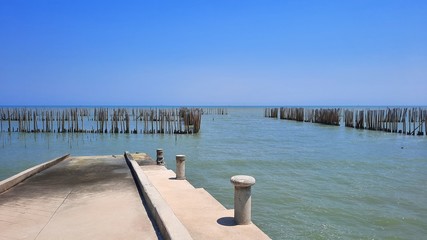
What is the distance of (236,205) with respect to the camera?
5.30 metres

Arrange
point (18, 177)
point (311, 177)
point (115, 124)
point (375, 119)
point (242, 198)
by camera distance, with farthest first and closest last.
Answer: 1. point (375, 119)
2. point (115, 124)
3. point (311, 177)
4. point (18, 177)
5. point (242, 198)

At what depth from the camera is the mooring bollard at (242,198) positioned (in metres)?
5.08

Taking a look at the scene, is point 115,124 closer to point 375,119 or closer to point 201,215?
point 201,215

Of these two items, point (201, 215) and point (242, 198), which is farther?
point (201, 215)

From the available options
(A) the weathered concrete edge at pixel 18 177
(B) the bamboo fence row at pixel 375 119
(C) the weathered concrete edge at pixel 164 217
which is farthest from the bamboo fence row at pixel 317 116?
(C) the weathered concrete edge at pixel 164 217

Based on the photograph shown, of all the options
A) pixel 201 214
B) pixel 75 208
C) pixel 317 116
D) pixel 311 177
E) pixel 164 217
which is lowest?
pixel 311 177

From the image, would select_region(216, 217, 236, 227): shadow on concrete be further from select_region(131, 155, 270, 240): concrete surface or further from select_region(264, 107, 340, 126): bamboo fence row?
select_region(264, 107, 340, 126): bamboo fence row

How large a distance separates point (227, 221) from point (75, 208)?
259cm

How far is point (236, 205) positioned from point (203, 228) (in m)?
0.66

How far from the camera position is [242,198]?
5148mm

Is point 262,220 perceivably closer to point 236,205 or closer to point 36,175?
point 236,205

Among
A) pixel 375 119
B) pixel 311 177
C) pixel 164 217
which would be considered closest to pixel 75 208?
pixel 164 217

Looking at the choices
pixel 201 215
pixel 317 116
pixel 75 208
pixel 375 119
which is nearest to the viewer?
pixel 75 208

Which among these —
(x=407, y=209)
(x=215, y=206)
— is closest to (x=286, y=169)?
(x=407, y=209)
